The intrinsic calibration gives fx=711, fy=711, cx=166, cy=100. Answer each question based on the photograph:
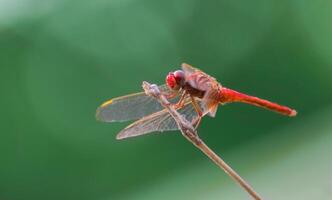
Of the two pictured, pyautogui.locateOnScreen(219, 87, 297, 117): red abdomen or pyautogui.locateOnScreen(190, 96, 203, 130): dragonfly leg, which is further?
pyautogui.locateOnScreen(219, 87, 297, 117): red abdomen

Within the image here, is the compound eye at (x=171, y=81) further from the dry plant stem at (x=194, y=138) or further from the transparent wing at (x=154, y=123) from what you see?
the dry plant stem at (x=194, y=138)

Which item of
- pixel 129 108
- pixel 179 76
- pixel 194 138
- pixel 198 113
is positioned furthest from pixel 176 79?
pixel 194 138

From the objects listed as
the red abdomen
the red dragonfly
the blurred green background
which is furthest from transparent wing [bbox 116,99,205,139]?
the blurred green background

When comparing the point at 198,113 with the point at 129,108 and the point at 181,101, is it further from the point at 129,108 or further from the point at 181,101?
the point at 129,108

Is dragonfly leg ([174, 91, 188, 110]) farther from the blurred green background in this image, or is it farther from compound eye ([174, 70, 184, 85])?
the blurred green background

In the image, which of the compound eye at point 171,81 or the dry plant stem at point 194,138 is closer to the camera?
the dry plant stem at point 194,138

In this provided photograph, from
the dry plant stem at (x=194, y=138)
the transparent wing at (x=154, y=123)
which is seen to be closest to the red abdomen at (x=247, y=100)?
the transparent wing at (x=154, y=123)

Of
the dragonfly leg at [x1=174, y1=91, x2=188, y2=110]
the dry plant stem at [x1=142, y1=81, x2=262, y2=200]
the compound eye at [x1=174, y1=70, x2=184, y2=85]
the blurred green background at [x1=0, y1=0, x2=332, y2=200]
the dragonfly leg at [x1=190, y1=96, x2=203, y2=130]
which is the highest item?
the blurred green background at [x1=0, y1=0, x2=332, y2=200]
